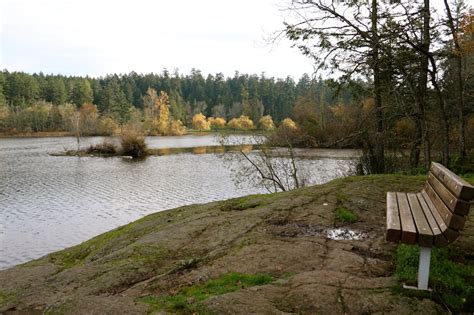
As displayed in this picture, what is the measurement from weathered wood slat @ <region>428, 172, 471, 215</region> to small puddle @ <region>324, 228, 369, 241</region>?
1436mm

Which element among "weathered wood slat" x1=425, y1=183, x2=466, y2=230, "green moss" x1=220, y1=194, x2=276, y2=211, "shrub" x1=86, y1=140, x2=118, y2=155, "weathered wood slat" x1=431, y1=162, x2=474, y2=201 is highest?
"weathered wood slat" x1=431, y1=162, x2=474, y2=201

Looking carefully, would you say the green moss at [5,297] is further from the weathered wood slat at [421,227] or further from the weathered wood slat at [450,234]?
the weathered wood slat at [450,234]

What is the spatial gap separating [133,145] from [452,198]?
45405mm

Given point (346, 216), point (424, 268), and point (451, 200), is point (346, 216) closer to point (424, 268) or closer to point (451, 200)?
point (424, 268)

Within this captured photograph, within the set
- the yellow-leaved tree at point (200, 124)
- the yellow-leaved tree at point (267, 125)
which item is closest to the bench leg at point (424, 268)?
the yellow-leaved tree at point (267, 125)

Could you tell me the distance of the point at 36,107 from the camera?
83812mm

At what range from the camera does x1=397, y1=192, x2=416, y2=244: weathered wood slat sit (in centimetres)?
367

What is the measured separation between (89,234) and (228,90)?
11732 centimetres

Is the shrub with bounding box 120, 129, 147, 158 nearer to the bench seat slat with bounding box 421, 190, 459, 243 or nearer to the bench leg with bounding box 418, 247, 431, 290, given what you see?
the bench seat slat with bounding box 421, 190, 459, 243

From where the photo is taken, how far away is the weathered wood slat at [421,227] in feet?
11.9

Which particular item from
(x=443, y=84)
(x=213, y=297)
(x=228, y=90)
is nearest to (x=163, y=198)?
(x=443, y=84)

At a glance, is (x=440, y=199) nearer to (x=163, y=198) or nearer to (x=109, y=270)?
(x=109, y=270)

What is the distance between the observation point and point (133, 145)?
1845 inches

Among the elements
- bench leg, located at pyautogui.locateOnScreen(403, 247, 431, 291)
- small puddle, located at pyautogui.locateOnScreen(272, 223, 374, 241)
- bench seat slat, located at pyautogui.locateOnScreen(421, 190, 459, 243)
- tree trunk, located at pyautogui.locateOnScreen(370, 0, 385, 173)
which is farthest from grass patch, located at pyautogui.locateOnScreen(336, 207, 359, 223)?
tree trunk, located at pyautogui.locateOnScreen(370, 0, 385, 173)
